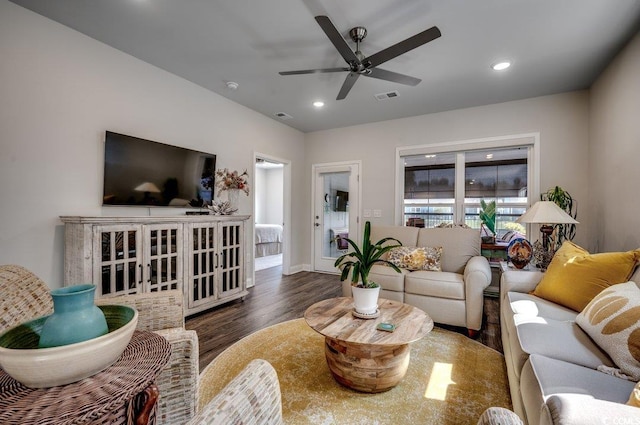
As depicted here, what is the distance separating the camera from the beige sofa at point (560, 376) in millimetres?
766

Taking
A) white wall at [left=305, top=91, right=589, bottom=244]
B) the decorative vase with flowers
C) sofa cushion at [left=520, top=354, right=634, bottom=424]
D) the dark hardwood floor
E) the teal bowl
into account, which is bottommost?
the dark hardwood floor

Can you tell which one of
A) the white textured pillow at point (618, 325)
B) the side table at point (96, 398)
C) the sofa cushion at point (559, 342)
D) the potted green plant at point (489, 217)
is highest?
the potted green plant at point (489, 217)

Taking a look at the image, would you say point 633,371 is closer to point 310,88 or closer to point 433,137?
point 310,88

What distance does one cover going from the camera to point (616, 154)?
278 centimetres

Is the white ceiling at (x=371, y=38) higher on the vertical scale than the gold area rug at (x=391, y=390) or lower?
higher

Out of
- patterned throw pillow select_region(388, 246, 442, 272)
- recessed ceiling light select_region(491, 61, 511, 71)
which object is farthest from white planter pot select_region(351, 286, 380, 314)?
recessed ceiling light select_region(491, 61, 511, 71)

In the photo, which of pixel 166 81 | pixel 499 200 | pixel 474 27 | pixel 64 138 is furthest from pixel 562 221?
pixel 64 138

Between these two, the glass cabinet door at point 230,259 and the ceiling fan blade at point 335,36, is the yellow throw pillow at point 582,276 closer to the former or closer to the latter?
the ceiling fan blade at point 335,36

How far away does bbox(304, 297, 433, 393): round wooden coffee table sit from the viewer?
1684 mm

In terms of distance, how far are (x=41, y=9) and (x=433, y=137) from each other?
15.0ft

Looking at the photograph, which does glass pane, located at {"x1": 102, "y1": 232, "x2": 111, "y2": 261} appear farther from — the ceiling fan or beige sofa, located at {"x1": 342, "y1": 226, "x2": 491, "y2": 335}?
beige sofa, located at {"x1": 342, "y1": 226, "x2": 491, "y2": 335}

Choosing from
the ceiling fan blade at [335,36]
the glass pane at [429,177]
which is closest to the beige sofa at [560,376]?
the ceiling fan blade at [335,36]

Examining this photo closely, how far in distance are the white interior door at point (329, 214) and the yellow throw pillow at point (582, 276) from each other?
343cm

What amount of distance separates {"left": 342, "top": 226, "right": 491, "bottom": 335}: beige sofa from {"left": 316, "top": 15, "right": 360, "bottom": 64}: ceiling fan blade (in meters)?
2.12
